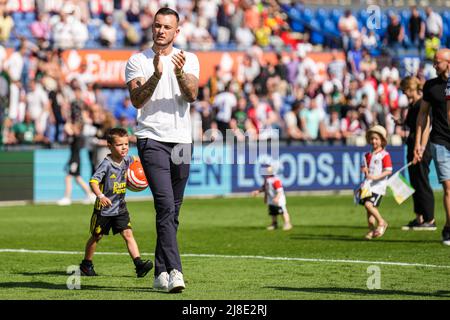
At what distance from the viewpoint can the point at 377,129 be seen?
16.5 m

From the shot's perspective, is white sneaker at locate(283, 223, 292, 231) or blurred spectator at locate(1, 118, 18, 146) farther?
blurred spectator at locate(1, 118, 18, 146)

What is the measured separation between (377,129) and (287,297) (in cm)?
701

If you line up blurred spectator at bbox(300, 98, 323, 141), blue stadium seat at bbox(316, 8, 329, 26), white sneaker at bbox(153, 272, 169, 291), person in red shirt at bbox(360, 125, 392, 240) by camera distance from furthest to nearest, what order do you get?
1. blue stadium seat at bbox(316, 8, 329, 26)
2. blurred spectator at bbox(300, 98, 323, 141)
3. person in red shirt at bbox(360, 125, 392, 240)
4. white sneaker at bbox(153, 272, 169, 291)

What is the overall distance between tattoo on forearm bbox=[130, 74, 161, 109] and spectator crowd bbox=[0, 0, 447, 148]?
14035 mm

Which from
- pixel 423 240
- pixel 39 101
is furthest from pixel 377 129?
pixel 39 101

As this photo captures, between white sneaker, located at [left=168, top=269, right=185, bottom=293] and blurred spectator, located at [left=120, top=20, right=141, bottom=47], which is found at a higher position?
blurred spectator, located at [left=120, top=20, right=141, bottom=47]

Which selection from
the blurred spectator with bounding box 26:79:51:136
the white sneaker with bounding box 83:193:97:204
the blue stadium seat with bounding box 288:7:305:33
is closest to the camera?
the white sneaker with bounding box 83:193:97:204

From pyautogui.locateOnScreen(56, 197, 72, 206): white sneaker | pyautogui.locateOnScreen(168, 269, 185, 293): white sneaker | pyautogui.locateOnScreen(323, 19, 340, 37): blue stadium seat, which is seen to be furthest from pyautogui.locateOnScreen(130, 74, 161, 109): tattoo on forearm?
pyautogui.locateOnScreen(323, 19, 340, 37): blue stadium seat

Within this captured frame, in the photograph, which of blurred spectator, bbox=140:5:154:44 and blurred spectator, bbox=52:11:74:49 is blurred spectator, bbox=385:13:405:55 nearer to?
blurred spectator, bbox=140:5:154:44

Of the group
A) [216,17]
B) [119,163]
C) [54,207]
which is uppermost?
[216,17]

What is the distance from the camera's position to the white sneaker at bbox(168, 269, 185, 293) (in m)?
10.1

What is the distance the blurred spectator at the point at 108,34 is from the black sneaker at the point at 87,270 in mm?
17952

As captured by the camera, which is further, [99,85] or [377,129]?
[99,85]
